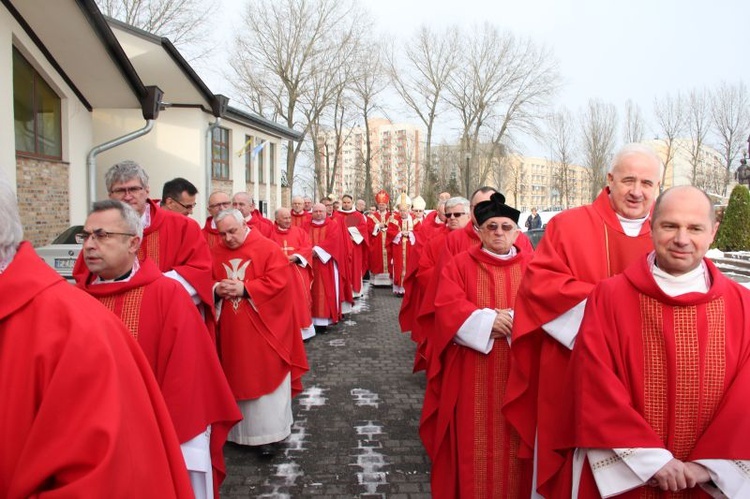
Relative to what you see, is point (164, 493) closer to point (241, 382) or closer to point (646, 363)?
point (646, 363)

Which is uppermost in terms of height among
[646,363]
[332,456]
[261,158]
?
[261,158]

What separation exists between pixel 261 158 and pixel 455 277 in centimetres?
2061

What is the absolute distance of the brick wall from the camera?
1002cm

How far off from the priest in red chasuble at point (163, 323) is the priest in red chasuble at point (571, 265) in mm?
1684

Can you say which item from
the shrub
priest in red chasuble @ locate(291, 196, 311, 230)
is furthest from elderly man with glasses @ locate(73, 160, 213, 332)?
the shrub

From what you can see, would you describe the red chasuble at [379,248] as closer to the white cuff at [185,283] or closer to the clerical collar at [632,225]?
the white cuff at [185,283]

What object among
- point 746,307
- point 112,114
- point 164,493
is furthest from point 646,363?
point 112,114

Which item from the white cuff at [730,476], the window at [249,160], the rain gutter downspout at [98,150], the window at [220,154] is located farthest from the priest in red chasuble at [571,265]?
the window at [249,160]

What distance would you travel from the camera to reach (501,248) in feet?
12.8

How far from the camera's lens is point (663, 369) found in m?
2.33

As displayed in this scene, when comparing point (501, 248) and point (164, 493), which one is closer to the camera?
point (164, 493)

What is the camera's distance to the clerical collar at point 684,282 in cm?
230

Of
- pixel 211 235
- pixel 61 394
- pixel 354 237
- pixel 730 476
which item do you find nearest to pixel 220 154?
pixel 354 237

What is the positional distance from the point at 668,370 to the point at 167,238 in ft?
11.0
